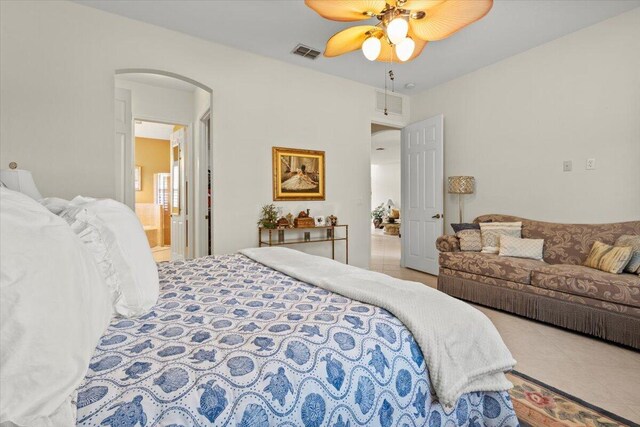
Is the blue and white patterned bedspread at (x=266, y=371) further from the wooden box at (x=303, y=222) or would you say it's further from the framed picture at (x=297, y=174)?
the framed picture at (x=297, y=174)

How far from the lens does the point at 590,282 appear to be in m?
2.58

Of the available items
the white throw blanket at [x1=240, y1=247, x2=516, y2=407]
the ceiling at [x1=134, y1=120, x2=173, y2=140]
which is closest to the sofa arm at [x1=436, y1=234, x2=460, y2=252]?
the white throw blanket at [x1=240, y1=247, x2=516, y2=407]

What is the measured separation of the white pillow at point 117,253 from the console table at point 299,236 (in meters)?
2.62

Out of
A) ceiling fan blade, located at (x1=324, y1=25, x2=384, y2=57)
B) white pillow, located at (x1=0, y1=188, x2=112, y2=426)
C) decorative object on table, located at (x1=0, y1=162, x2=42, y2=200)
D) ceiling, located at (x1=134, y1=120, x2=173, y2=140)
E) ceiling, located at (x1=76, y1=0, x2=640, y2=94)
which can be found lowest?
white pillow, located at (x1=0, y1=188, x2=112, y2=426)

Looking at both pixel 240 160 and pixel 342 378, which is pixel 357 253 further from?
pixel 342 378

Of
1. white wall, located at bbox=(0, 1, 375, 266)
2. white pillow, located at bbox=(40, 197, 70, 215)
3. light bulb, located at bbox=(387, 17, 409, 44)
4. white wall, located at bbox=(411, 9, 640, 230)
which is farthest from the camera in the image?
white wall, located at bbox=(411, 9, 640, 230)

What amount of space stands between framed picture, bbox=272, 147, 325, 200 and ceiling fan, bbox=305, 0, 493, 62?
1865mm

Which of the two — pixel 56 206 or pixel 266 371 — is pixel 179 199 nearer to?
pixel 56 206

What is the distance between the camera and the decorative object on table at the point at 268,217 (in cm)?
394

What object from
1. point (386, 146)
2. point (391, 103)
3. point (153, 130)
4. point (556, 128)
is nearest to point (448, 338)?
point (556, 128)

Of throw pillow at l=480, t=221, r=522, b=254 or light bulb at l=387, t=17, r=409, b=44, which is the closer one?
light bulb at l=387, t=17, r=409, b=44

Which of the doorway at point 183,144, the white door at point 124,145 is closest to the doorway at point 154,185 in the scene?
the doorway at point 183,144

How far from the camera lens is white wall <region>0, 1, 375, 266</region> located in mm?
2779

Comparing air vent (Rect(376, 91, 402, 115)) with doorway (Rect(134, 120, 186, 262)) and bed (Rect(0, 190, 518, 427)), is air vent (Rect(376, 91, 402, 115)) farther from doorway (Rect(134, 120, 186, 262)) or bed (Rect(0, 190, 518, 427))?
doorway (Rect(134, 120, 186, 262))
